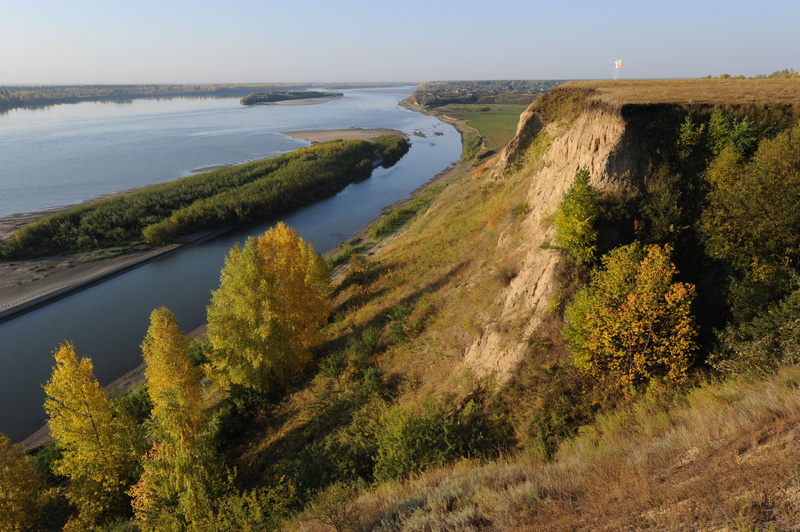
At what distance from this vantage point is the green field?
101000mm

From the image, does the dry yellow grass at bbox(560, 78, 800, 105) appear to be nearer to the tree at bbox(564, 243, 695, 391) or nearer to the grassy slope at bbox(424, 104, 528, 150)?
the tree at bbox(564, 243, 695, 391)

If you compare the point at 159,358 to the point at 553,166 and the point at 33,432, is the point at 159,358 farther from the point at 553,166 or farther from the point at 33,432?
the point at 553,166

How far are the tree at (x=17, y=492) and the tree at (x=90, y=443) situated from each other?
42.2 inches

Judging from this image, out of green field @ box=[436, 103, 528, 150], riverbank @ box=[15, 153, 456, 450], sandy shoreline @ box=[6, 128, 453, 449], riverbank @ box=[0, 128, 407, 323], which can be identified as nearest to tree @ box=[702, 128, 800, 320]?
riverbank @ box=[15, 153, 456, 450]

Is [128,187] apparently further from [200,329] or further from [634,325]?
[634,325]

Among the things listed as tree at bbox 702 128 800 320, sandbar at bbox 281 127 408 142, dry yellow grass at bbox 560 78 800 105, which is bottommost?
tree at bbox 702 128 800 320

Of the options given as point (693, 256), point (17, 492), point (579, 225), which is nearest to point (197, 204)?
point (17, 492)

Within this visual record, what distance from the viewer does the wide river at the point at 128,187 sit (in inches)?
1350

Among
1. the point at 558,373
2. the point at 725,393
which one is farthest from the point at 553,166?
the point at 725,393

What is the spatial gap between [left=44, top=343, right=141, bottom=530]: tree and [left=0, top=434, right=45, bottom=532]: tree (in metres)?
1.07

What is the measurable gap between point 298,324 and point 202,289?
26957 mm

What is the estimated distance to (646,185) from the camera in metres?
17.8

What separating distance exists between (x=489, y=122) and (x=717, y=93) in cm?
12538

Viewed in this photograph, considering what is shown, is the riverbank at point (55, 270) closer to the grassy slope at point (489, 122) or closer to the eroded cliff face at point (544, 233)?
the eroded cliff face at point (544, 233)
